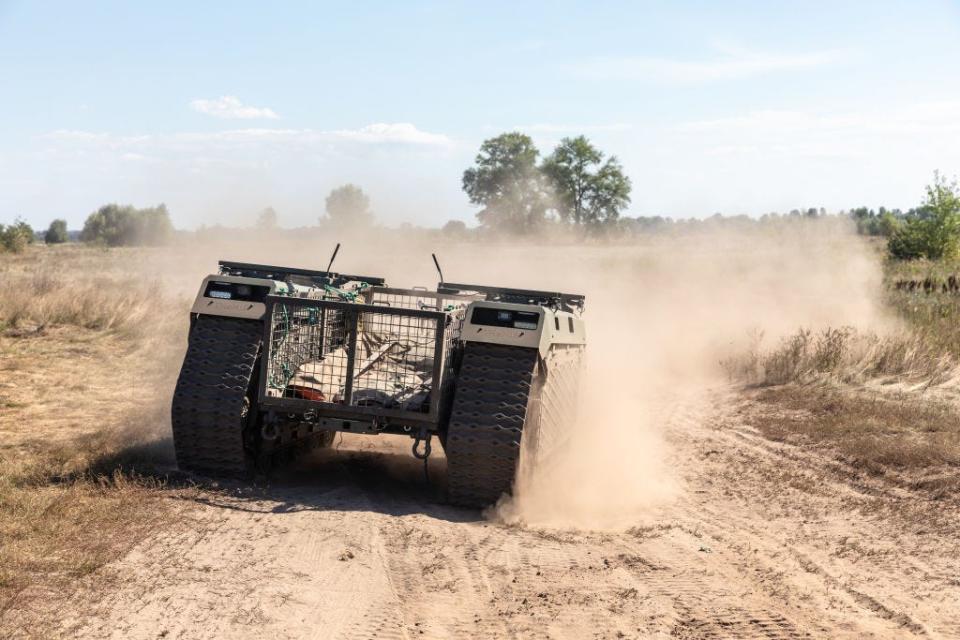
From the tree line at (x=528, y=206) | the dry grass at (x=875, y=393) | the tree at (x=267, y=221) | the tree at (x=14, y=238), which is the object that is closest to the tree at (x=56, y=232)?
the tree line at (x=528, y=206)

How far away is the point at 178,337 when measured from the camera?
1930 centimetres

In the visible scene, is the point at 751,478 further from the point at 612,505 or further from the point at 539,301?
the point at 539,301

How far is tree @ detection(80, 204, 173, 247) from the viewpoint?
56312 millimetres

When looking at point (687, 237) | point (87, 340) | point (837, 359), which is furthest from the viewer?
point (687, 237)

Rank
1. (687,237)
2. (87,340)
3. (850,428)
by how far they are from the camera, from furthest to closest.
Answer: (687,237) → (87,340) → (850,428)

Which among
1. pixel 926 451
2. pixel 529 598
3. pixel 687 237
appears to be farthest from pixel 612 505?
pixel 687 237

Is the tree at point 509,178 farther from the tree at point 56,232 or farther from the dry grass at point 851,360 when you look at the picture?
the dry grass at point 851,360

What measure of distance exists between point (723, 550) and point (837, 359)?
8170 millimetres

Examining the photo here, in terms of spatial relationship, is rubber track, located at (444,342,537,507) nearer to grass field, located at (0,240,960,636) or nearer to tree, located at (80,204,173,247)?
grass field, located at (0,240,960,636)

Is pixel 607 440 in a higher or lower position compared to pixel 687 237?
lower

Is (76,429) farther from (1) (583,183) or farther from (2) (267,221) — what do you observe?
(1) (583,183)

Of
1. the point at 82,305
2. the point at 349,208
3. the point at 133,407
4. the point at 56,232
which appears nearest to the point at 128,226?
the point at 56,232

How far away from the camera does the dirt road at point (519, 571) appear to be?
586 centimetres

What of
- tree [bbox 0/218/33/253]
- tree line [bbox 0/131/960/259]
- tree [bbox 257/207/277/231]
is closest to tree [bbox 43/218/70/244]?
tree line [bbox 0/131/960/259]
